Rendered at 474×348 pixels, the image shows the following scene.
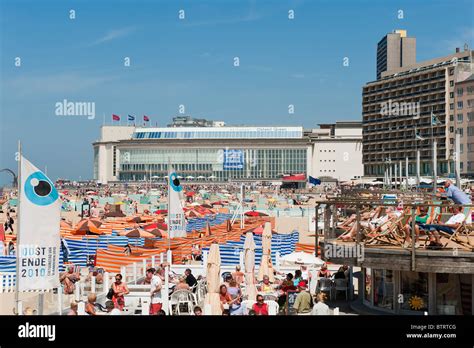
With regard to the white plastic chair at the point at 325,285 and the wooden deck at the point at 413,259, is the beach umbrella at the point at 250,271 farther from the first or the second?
the wooden deck at the point at 413,259

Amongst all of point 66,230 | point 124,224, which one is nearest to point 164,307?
point 66,230

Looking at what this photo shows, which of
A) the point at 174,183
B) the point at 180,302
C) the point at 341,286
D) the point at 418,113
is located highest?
the point at 418,113

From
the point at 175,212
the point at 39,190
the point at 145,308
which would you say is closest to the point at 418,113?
the point at 175,212

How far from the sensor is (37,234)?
8039 millimetres

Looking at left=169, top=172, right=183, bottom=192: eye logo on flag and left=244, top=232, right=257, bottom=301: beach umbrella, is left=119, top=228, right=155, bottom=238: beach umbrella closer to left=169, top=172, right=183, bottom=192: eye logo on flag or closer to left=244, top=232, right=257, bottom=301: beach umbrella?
left=169, top=172, right=183, bottom=192: eye logo on flag

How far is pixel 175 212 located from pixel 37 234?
755 cm

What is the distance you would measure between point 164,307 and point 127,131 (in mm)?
156890

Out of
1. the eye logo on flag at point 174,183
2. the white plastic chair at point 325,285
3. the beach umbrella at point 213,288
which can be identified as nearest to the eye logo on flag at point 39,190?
the beach umbrella at point 213,288

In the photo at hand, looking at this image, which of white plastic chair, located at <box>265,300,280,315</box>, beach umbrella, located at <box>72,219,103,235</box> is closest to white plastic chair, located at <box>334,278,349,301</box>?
white plastic chair, located at <box>265,300,280,315</box>

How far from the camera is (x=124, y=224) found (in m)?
28.7

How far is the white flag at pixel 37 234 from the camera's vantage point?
316 inches

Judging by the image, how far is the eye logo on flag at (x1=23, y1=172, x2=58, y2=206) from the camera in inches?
321

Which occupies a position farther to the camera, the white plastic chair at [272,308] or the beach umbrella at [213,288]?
the beach umbrella at [213,288]

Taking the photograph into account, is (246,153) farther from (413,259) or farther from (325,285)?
(413,259)
